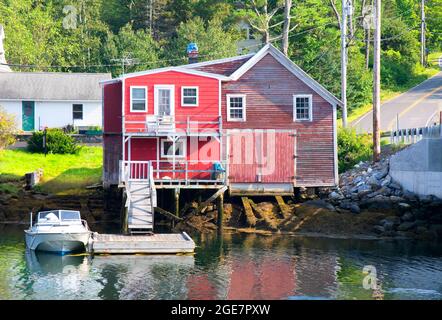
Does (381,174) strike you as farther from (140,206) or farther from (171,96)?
(140,206)

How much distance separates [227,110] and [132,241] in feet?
41.8

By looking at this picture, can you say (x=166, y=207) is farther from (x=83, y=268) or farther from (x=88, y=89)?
(x=88, y=89)

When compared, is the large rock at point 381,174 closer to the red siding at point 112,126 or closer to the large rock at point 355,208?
the large rock at point 355,208

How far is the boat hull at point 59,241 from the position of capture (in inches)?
1620

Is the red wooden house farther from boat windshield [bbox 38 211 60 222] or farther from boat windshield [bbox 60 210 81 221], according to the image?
boat windshield [bbox 38 211 60 222]

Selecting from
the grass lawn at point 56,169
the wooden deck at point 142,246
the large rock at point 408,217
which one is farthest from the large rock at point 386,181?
the grass lawn at point 56,169

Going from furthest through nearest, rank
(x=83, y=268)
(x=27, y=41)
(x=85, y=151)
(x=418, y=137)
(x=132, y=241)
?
(x=27, y=41) → (x=85, y=151) → (x=418, y=137) → (x=132, y=241) → (x=83, y=268)

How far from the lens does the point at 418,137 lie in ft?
167

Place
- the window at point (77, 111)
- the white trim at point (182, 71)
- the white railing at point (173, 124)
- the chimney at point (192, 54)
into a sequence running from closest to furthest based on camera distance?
the white railing at point (173, 124) → the white trim at point (182, 71) → the chimney at point (192, 54) → the window at point (77, 111)

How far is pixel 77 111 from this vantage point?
77250 millimetres

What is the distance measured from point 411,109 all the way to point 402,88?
18.2 metres

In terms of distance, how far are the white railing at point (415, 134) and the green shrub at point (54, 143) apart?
2262 cm

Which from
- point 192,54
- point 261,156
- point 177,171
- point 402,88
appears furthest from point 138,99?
point 402,88

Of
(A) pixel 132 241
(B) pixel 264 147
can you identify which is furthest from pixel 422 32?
(A) pixel 132 241
